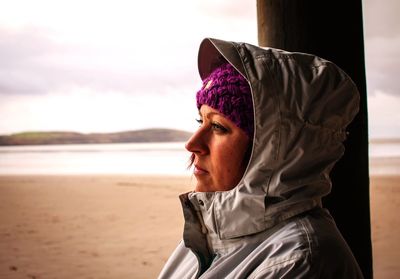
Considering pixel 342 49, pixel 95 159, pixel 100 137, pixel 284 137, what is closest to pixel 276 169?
pixel 284 137

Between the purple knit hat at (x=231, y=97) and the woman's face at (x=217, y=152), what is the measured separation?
18 millimetres

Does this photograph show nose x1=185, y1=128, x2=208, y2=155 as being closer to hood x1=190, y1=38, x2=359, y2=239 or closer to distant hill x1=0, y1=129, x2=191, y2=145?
hood x1=190, y1=38, x2=359, y2=239

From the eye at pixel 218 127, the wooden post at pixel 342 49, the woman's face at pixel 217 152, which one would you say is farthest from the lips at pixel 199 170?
the wooden post at pixel 342 49

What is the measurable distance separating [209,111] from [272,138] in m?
0.26

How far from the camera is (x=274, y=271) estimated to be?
1061 millimetres

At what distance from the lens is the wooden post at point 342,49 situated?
1764 mm

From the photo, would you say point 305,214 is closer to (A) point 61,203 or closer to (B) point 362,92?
(B) point 362,92

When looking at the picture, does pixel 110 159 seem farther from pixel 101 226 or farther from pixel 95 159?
pixel 101 226

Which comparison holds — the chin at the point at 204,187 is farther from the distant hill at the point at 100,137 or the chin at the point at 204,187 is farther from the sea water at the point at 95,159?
the distant hill at the point at 100,137

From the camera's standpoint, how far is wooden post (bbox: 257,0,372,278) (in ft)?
5.79

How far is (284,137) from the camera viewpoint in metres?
1.17

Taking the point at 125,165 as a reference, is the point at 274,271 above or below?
above

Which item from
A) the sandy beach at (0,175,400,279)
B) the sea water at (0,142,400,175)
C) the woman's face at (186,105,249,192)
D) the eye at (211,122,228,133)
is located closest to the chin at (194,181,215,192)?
the woman's face at (186,105,249,192)

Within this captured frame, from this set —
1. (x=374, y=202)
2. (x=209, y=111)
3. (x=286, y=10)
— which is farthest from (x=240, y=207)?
(x=374, y=202)
